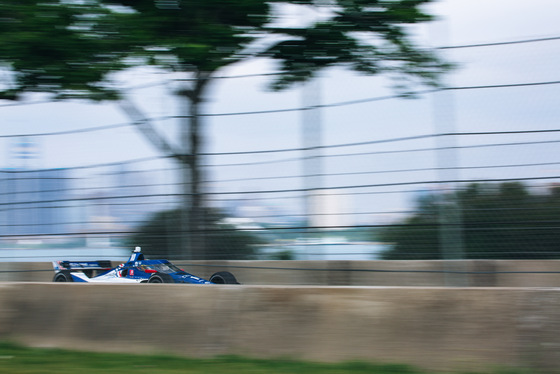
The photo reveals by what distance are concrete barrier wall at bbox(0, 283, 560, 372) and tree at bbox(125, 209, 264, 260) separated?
85.7 inches

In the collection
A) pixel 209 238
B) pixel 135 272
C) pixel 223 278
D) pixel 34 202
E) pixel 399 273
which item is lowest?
pixel 135 272

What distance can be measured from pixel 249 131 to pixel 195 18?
1.92 m

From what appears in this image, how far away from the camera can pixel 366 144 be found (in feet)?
26.0

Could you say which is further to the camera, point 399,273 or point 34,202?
point 34,202

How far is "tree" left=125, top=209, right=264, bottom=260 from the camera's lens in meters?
8.47

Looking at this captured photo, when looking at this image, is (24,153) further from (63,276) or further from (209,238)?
(209,238)

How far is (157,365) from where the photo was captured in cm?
554

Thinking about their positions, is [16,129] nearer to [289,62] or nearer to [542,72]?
[289,62]

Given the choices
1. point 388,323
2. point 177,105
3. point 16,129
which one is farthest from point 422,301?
point 16,129

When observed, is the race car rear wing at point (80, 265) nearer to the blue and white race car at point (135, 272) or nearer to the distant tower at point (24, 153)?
the blue and white race car at point (135, 272)

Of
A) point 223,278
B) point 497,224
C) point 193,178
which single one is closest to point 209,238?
point 193,178

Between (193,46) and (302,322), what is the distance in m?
4.35

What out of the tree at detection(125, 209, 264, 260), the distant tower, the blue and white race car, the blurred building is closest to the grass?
the tree at detection(125, 209, 264, 260)

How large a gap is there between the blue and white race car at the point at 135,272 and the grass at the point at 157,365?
357 cm
